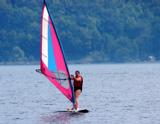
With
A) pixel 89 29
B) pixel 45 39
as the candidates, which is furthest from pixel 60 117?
pixel 89 29

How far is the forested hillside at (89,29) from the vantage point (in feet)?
529

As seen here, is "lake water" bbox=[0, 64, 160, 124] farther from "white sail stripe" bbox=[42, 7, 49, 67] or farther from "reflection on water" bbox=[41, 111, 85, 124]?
"white sail stripe" bbox=[42, 7, 49, 67]

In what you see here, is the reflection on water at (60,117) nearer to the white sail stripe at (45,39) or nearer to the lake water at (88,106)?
the lake water at (88,106)

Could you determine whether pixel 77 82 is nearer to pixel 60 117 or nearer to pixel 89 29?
pixel 60 117

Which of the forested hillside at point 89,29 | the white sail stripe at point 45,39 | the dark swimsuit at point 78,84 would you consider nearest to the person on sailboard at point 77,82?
the dark swimsuit at point 78,84

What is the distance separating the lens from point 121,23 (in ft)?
558

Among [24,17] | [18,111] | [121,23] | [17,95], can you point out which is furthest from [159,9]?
[18,111]

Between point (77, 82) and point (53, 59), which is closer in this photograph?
point (77, 82)

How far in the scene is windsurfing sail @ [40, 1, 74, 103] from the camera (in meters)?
42.8

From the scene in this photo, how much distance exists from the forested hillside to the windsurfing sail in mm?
113714

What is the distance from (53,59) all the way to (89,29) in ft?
411

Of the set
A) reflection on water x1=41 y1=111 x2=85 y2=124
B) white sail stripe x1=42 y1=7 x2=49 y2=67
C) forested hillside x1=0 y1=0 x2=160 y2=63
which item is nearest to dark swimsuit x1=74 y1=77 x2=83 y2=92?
reflection on water x1=41 y1=111 x2=85 y2=124

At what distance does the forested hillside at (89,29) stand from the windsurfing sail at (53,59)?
114 m

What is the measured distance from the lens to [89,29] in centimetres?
16838
